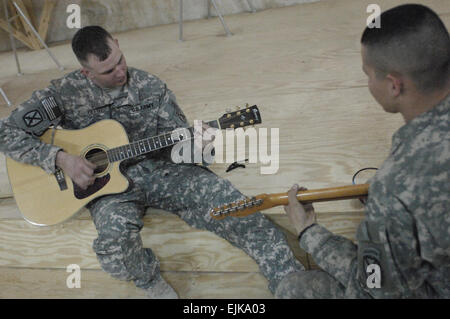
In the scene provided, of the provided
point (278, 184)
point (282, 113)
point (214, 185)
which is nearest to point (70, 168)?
point (214, 185)

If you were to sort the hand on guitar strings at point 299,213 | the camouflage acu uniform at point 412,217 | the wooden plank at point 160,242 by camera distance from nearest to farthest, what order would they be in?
the camouflage acu uniform at point 412,217, the hand on guitar strings at point 299,213, the wooden plank at point 160,242

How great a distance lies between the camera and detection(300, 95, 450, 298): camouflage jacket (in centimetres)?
92

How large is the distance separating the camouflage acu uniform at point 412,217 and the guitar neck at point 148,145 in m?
0.86

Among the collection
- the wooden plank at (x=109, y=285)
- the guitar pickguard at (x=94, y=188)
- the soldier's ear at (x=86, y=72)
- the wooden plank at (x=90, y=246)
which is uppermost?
the soldier's ear at (x=86, y=72)

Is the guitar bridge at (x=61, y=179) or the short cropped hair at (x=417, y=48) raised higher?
the short cropped hair at (x=417, y=48)

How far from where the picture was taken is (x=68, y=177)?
173 centimetres

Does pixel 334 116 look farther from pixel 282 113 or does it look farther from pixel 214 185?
pixel 214 185

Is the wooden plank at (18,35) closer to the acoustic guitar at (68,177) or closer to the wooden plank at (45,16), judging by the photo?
the wooden plank at (45,16)

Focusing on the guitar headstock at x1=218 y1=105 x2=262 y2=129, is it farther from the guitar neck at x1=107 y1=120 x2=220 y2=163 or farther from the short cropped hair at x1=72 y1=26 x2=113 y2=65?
the short cropped hair at x1=72 y1=26 x2=113 y2=65

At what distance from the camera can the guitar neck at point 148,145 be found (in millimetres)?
1657

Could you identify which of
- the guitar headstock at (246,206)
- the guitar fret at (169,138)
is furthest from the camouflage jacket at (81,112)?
the guitar headstock at (246,206)

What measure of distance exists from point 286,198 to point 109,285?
974 millimetres

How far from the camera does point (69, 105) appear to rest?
1793mm

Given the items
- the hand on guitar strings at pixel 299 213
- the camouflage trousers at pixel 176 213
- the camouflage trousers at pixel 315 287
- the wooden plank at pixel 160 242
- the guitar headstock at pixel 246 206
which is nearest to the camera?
the camouflage trousers at pixel 315 287
